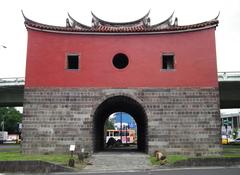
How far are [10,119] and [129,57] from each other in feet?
153

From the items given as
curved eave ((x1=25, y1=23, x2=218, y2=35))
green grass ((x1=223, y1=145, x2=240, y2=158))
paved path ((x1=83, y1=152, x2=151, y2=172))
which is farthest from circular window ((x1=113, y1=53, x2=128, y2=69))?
green grass ((x1=223, y1=145, x2=240, y2=158))

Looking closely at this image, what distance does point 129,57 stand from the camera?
757 inches

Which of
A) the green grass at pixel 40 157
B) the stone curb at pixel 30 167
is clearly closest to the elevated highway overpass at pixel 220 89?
the green grass at pixel 40 157

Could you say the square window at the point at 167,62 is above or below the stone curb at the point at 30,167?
above

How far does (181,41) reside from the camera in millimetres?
19156

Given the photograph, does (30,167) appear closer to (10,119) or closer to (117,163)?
(117,163)

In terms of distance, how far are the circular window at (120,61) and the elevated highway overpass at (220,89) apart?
6634mm

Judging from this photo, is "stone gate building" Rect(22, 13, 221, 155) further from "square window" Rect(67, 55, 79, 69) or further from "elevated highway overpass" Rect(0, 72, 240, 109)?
"elevated highway overpass" Rect(0, 72, 240, 109)

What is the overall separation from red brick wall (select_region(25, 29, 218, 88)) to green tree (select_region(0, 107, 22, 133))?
4340 centimetres

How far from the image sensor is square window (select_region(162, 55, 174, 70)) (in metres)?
19.5

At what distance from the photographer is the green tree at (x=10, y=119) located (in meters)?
60.2

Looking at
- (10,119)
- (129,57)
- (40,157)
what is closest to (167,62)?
(129,57)

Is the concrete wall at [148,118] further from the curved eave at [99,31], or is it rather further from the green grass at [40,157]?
the curved eave at [99,31]

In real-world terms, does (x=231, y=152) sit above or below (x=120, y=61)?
below
